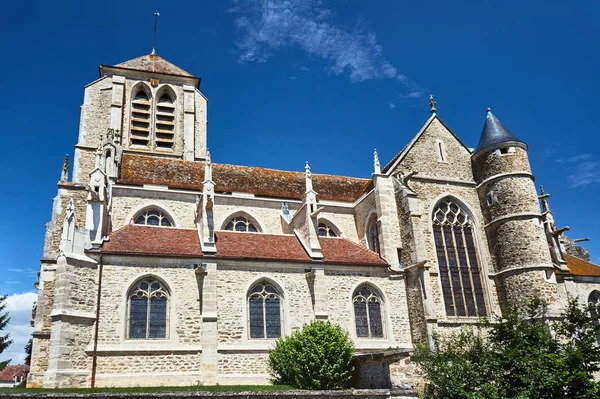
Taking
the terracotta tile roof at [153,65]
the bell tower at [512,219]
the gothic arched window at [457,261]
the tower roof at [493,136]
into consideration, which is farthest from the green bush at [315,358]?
the terracotta tile roof at [153,65]

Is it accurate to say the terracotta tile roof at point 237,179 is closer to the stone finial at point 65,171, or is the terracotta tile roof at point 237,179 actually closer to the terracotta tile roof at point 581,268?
the stone finial at point 65,171

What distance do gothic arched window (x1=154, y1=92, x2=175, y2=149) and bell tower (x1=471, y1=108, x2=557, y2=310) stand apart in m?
18.6

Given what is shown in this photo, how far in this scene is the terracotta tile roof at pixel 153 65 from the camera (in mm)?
33062

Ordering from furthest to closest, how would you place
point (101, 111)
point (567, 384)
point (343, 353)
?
point (101, 111)
point (343, 353)
point (567, 384)

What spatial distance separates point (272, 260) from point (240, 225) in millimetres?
4630

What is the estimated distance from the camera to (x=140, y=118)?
104 feet

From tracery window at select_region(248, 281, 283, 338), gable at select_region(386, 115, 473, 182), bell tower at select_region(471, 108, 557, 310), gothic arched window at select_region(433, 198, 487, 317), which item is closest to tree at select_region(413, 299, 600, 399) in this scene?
tracery window at select_region(248, 281, 283, 338)

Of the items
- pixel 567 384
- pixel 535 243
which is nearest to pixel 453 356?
pixel 567 384

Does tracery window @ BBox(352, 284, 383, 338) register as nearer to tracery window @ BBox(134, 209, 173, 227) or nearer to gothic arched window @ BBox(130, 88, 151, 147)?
tracery window @ BBox(134, 209, 173, 227)

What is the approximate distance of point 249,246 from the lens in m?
19.1

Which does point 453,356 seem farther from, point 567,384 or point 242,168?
point 242,168

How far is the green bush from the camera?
1503cm

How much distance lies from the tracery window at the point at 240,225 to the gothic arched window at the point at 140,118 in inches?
461

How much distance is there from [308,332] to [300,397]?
13.6ft
